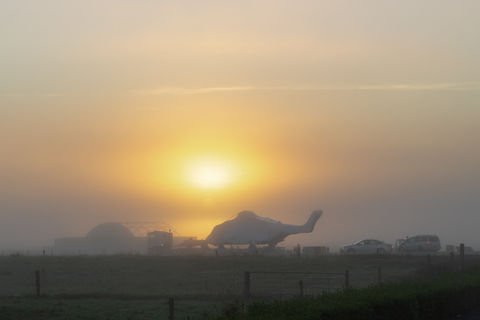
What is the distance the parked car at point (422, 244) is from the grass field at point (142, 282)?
13341mm

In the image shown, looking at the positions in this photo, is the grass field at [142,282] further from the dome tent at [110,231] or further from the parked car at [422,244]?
the dome tent at [110,231]

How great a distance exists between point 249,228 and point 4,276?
4479 centimetres

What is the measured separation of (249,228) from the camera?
75.0 metres

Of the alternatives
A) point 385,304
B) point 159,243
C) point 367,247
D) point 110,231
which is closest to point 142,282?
point 385,304

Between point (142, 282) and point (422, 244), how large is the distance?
35.1 meters

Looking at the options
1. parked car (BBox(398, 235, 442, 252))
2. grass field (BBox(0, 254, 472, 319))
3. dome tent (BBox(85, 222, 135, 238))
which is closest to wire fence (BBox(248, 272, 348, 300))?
grass field (BBox(0, 254, 472, 319))

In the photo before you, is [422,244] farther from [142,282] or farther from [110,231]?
[110,231]

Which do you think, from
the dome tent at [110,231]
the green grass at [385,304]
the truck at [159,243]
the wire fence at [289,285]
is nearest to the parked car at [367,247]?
the wire fence at [289,285]

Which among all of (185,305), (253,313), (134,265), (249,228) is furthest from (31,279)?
(249,228)

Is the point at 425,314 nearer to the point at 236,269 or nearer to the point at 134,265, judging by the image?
the point at 236,269

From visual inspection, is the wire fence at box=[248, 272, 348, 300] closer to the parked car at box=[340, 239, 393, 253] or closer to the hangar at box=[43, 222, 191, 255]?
the parked car at box=[340, 239, 393, 253]

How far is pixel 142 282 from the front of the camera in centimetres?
3025

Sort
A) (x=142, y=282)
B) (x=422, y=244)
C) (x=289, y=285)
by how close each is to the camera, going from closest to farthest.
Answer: (x=289, y=285) → (x=142, y=282) → (x=422, y=244)

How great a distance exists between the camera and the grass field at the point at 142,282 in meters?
19.0
